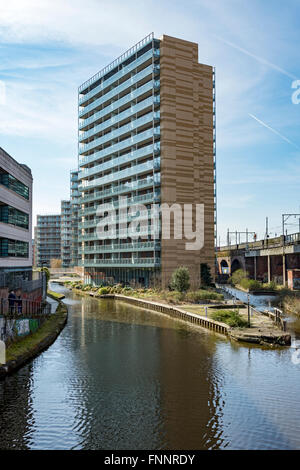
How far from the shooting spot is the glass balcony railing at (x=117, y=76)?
72613 millimetres

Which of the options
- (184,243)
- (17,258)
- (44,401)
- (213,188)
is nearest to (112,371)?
(44,401)

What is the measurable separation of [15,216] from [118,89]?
4354cm

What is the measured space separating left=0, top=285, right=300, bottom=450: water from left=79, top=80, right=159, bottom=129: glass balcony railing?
5090 cm

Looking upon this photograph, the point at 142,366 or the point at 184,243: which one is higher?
the point at 184,243

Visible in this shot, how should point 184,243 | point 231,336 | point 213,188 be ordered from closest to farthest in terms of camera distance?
point 231,336 < point 184,243 < point 213,188

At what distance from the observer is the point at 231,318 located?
3775cm

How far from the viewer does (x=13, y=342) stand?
28.1 metres

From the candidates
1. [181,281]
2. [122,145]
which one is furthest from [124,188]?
[181,281]

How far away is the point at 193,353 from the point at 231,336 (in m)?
5.87

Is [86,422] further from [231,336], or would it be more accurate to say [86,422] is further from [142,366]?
[231,336]

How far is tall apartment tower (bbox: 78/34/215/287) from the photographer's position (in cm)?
6906

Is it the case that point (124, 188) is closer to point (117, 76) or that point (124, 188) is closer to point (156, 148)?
point (156, 148)

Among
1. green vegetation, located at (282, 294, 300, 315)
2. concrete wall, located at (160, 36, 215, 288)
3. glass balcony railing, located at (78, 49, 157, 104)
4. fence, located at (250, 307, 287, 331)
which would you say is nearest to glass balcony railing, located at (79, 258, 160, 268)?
concrete wall, located at (160, 36, 215, 288)

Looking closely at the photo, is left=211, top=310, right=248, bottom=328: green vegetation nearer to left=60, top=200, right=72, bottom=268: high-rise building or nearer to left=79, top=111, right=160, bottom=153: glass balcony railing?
left=79, top=111, right=160, bottom=153: glass balcony railing
